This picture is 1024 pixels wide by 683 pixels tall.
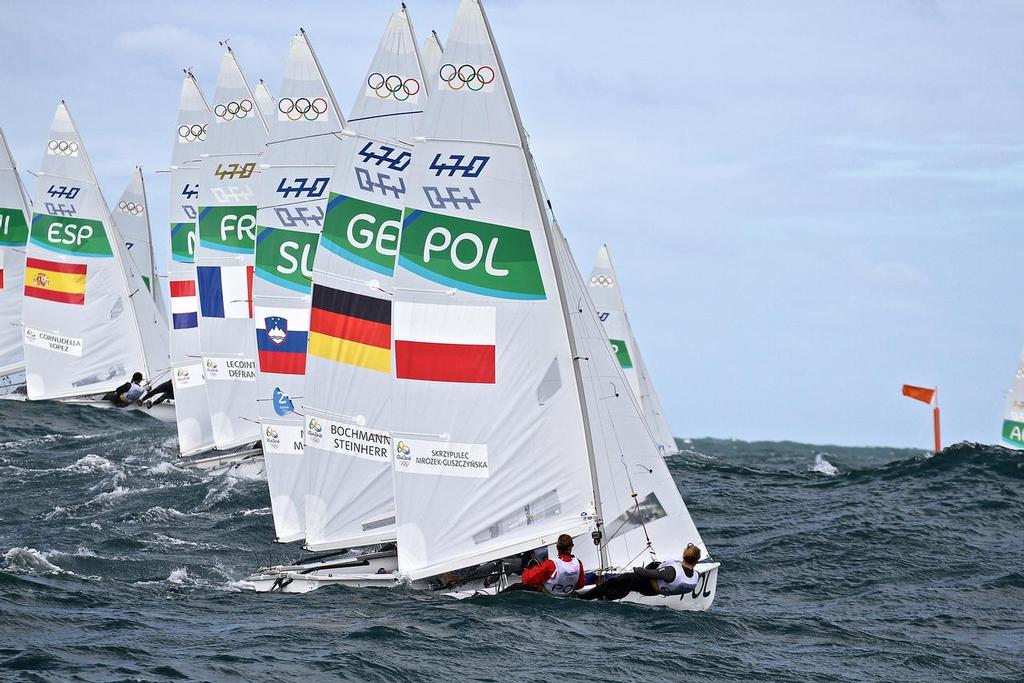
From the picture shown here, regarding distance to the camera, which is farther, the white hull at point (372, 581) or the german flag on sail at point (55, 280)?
the german flag on sail at point (55, 280)

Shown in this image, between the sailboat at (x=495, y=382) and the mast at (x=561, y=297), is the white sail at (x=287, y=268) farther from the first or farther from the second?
the mast at (x=561, y=297)

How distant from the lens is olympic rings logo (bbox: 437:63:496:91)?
17.7 m

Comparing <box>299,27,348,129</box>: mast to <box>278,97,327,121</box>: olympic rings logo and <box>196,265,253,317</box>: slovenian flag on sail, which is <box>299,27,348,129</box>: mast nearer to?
<box>278,97,327,121</box>: olympic rings logo

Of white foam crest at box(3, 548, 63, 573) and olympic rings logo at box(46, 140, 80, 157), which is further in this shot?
olympic rings logo at box(46, 140, 80, 157)

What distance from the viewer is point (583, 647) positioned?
1598 centimetres

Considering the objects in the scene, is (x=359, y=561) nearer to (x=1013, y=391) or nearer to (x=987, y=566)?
(x=987, y=566)

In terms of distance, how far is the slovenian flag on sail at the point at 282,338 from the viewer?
2342 centimetres

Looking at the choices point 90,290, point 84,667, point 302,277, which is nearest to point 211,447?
point 302,277

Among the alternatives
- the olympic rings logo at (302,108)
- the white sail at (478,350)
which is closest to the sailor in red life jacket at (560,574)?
the white sail at (478,350)

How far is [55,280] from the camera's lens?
3953 centimetres

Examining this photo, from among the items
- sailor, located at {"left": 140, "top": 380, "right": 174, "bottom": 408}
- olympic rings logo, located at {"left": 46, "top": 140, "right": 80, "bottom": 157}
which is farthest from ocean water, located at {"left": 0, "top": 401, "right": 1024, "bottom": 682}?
olympic rings logo, located at {"left": 46, "top": 140, "right": 80, "bottom": 157}

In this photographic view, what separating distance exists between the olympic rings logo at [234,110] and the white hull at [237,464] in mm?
6949

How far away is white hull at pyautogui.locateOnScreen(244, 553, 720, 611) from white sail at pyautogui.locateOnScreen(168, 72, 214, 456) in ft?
38.3

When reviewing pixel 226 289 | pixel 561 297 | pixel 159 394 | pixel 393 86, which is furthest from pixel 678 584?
pixel 159 394
